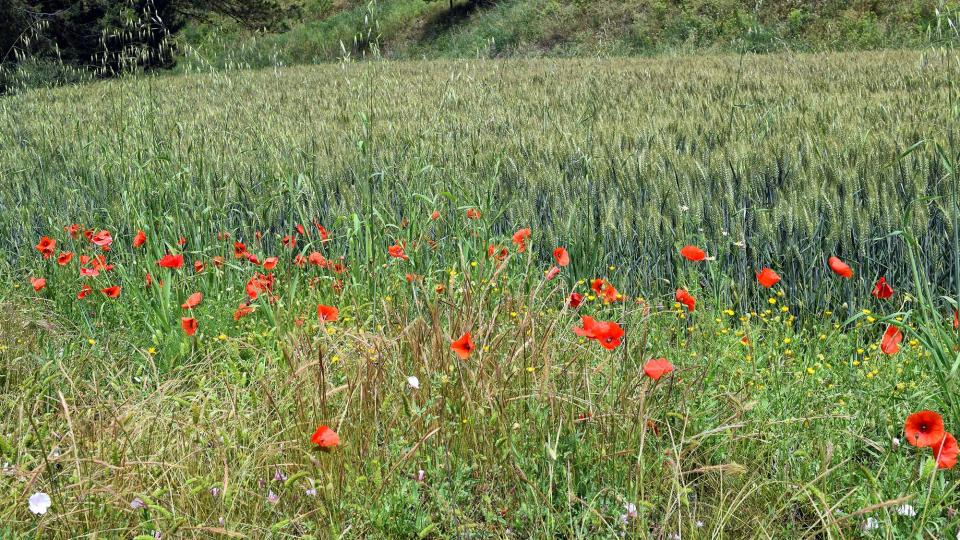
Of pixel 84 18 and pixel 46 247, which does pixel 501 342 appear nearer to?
pixel 46 247

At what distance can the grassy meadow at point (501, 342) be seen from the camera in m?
1.75

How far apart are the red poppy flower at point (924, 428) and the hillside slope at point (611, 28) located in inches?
384

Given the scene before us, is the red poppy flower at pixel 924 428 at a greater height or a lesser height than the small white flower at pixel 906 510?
greater

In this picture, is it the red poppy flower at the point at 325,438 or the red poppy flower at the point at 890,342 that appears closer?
the red poppy flower at the point at 325,438

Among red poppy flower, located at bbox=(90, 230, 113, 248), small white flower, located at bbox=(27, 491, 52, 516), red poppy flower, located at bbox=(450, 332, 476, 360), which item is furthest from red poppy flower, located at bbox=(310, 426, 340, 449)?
red poppy flower, located at bbox=(90, 230, 113, 248)

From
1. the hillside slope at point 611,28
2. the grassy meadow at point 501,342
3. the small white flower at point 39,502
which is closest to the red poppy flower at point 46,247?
the grassy meadow at point 501,342

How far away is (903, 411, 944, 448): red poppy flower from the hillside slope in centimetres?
976

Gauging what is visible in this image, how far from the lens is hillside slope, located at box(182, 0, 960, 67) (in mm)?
14508

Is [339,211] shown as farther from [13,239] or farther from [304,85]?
[304,85]

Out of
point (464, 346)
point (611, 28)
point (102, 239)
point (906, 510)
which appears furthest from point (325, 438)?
point (611, 28)

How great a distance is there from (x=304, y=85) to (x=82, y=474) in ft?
35.6

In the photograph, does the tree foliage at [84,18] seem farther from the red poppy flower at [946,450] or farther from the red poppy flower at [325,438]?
the red poppy flower at [946,450]

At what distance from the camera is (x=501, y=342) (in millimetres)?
2281

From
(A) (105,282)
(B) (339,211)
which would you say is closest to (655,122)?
(B) (339,211)
